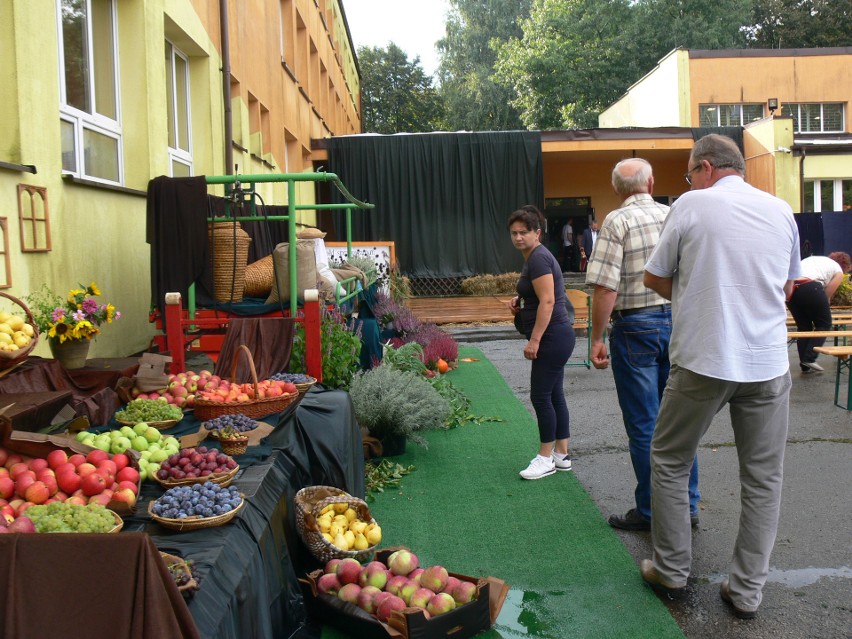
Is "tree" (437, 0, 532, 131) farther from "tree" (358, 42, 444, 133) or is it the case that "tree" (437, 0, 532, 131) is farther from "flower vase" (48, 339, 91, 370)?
"flower vase" (48, 339, 91, 370)

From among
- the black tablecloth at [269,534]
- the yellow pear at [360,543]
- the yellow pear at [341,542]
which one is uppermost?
the black tablecloth at [269,534]

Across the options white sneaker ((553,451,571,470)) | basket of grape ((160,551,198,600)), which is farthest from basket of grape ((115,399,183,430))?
white sneaker ((553,451,571,470))

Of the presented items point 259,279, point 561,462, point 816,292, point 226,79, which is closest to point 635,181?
point 561,462

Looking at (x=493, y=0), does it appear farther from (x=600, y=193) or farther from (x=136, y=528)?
(x=136, y=528)

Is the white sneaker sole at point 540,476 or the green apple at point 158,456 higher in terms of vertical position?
the green apple at point 158,456

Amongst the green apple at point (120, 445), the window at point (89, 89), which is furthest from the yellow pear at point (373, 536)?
the window at point (89, 89)

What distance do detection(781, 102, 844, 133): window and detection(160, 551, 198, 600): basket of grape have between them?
3069cm

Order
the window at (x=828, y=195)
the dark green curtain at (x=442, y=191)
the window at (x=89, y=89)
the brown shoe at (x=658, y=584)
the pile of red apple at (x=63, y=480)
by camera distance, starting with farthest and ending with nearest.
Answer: the window at (x=828, y=195) → the dark green curtain at (x=442, y=191) → the window at (x=89, y=89) → the brown shoe at (x=658, y=584) → the pile of red apple at (x=63, y=480)

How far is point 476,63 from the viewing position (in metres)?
48.6

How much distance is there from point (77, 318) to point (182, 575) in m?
2.90

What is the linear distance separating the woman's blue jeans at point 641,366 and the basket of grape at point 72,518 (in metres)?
2.71

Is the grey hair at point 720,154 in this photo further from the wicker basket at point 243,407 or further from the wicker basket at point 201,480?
the wicker basket at point 243,407

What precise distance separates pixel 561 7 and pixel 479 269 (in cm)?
2490

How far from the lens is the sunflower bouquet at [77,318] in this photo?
4906mm
